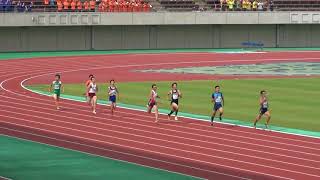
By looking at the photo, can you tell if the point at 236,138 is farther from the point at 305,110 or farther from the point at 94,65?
the point at 94,65

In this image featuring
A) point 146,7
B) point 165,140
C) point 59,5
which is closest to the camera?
point 165,140

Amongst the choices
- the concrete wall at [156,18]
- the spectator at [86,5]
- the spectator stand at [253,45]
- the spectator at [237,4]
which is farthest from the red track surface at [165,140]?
the spectator at [237,4]

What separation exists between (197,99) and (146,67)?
1731 cm

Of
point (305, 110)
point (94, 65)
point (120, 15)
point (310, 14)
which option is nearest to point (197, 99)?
point (305, 110)

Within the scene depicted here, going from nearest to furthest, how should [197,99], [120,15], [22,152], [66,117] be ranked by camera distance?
[22,152] → [66,117] → [197,99] → [120,15]

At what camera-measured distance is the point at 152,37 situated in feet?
225

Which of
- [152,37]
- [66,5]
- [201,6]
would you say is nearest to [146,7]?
[152,37]

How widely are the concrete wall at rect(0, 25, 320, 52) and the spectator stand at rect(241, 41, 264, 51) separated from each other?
2.51 ft

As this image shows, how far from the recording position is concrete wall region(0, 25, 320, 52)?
2537 inches

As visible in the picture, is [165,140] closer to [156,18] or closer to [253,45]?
[156,18]

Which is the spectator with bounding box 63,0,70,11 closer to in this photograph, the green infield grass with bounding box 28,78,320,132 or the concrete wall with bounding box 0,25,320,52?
the concrete wall with bounding box 0,25,320,52

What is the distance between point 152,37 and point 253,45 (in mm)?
8300

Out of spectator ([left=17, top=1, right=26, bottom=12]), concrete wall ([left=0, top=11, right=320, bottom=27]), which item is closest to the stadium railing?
spectator ([left=17, top=1, right=26, bottom=12])

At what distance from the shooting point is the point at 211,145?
23.7m
